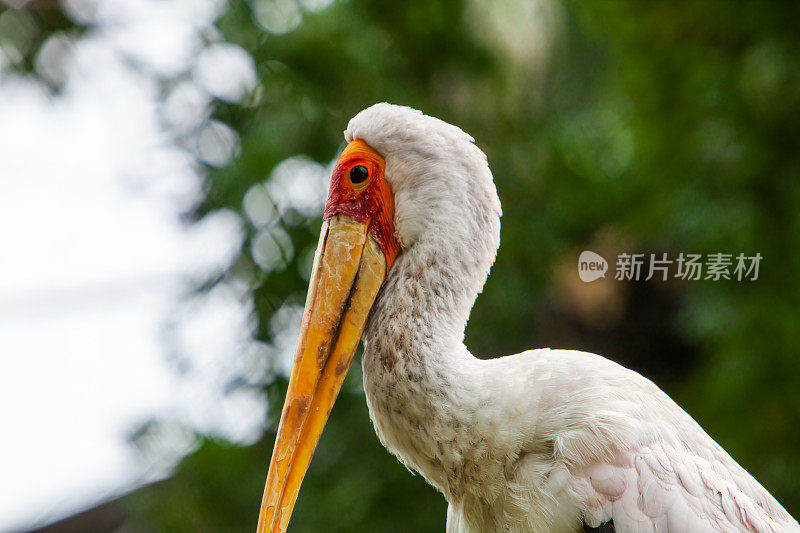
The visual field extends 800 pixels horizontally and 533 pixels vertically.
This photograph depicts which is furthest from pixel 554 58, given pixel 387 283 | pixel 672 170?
pixel 387 283

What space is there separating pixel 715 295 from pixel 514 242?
38.8 inches

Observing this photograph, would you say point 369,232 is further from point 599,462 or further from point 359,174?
point 599,462

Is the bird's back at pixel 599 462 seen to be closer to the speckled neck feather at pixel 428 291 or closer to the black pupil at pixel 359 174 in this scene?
the speckled neck feather at pixel 428 291

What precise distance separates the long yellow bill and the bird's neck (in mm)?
59

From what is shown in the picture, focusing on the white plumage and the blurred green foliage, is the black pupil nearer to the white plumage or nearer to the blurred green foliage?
the white plumage

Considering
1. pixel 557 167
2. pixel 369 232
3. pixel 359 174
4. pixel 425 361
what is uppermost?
pixel 557 167

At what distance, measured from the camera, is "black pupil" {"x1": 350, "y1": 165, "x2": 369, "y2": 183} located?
2.39m

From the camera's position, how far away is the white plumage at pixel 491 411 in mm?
2029

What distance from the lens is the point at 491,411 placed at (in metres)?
2.12

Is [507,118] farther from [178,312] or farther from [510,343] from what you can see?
[178,312]

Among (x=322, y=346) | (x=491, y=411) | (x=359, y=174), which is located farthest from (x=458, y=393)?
(x=359, y=174)

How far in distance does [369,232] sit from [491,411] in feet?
1.85

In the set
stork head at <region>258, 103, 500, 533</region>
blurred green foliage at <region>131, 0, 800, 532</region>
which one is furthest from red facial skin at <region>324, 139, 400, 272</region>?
blurred green foliage at <region>131, 0, 800, 532</region>

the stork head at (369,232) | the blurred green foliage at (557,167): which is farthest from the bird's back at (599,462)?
the blurred green foliage at (557,167)
